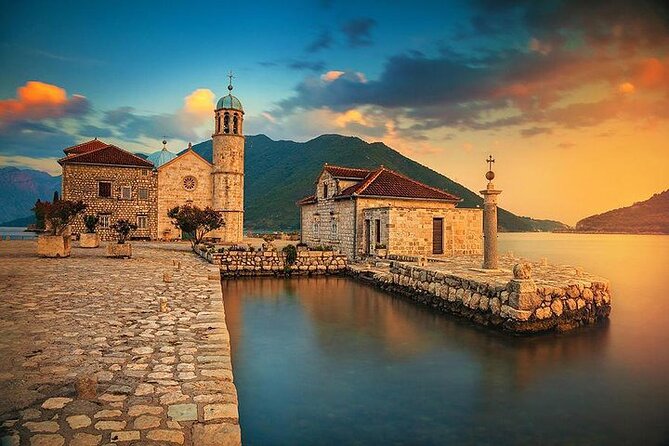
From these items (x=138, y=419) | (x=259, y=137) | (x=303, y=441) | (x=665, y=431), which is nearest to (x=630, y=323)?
(x=665, y=431)

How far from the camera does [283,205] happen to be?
103250 millimetres

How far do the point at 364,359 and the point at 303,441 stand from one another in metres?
3.62

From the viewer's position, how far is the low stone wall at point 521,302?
10.3 m

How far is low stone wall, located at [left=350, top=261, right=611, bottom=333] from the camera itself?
33.8 ft

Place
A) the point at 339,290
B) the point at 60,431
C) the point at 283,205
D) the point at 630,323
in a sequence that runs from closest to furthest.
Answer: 1. the point at 60,431
2. the point at 630,323
3. the point at 339,290
4. the point at 283,205

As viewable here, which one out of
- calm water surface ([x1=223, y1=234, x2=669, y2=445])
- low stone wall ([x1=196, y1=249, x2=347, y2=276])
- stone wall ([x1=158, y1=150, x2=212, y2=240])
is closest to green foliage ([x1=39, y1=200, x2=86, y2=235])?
low stone wall ([x1=196, y1=249, x2=347, y2=276])

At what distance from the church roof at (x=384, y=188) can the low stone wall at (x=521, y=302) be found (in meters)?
10.4

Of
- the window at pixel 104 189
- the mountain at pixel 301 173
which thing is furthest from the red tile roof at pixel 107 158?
the mountain at pixel 301 173

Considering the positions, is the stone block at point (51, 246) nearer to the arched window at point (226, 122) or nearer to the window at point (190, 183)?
the window at point (190, 183)

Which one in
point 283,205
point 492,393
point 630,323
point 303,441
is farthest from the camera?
point 283,205

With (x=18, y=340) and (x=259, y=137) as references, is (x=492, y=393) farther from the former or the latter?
(x=259, y=137)

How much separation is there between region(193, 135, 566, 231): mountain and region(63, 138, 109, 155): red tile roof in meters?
55.8

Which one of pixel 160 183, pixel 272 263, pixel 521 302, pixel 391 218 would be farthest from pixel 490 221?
pixel 160 183

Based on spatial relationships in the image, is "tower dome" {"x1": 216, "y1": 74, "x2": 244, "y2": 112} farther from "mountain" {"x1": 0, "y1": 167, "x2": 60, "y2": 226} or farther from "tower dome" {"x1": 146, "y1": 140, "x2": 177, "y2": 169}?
"mountain" {"x1": 0, "y1": 167, "x2": 60, "y2": 226}
